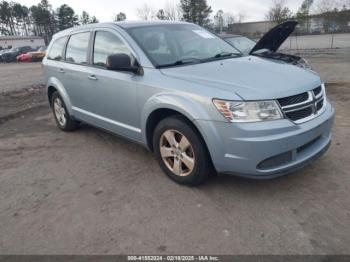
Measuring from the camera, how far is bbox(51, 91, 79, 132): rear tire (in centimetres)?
587

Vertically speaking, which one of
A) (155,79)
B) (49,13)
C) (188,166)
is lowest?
(188,166)

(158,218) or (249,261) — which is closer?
(249,261)

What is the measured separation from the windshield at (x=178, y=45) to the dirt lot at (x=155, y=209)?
141cm

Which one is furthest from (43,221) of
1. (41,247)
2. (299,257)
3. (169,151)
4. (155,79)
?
(299,257)

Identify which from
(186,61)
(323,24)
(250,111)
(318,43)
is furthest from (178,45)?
(323,24)

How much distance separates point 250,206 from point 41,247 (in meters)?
1.95

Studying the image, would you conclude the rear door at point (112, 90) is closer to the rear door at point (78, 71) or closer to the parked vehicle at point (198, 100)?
the parked vehicle at point (198, 100)

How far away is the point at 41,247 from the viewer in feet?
9.57

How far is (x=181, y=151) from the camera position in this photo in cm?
363

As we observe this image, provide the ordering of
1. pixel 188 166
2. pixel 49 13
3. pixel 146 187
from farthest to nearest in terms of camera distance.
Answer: pixel 49 13 < pixel 146 187 < pixel 188 166

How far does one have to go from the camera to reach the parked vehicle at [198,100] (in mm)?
3076

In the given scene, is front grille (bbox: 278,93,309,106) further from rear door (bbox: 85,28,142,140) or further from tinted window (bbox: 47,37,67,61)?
tinted window (bbox: 47,37,67,61)

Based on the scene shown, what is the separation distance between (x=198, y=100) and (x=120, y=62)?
1.07m

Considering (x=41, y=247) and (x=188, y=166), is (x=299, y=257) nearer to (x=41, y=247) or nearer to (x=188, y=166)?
(x=188, y=166)
